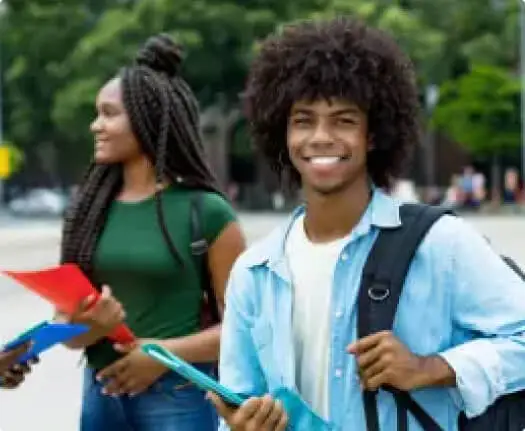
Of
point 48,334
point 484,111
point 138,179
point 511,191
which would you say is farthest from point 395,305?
point 511,191

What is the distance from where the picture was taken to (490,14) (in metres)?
38.3

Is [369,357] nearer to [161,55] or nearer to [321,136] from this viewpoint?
[321,136]

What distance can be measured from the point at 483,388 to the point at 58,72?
36.1 meters

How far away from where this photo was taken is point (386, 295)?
1836 mm

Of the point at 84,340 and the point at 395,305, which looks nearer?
the point at 395,305

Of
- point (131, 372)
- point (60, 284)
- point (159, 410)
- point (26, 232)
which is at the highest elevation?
point (60, 284)

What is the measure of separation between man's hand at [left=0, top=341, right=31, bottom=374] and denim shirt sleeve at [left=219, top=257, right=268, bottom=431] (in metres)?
0.59

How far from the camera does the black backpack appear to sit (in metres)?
1.83

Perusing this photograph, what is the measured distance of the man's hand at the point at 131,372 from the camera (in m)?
2.66

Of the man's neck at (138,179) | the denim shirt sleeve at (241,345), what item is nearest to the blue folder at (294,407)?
the denim shirt sleeve at (241,345)

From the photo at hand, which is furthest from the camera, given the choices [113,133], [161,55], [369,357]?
[161,55]

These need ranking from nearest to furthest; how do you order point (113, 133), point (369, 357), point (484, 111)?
point (369, 357), point (113, 133), point (484, 111)

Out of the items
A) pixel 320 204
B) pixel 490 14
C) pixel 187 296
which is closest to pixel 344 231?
pixel 320 204

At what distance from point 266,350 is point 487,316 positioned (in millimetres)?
365
